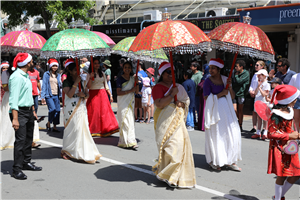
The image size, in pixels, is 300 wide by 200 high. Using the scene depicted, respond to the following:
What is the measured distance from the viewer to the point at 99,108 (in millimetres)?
7977

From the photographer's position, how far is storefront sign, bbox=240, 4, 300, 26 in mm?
10320

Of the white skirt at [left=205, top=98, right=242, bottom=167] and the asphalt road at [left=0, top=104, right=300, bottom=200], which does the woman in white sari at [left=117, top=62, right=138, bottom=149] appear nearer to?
the asphalt road at [left=0, top=104, right=300, bottom=200]

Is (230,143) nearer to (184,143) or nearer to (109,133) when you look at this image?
(184,143)

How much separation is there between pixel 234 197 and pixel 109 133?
4299 millimetres

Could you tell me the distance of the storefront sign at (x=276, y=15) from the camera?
10.3m

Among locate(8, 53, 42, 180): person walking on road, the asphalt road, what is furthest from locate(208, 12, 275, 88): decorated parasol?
locate(8, 53, 42, 180): person walking on road

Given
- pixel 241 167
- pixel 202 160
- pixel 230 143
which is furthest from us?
pixel 202 160

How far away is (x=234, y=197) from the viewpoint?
4.51 m

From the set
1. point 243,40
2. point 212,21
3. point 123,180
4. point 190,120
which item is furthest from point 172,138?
point 212,21

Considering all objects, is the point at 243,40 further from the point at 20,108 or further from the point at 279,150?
the point at 20,108

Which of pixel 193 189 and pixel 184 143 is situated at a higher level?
pixel 184 143

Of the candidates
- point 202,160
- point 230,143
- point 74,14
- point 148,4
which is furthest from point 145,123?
point 148,4

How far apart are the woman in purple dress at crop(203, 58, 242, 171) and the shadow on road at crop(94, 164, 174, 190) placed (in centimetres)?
116

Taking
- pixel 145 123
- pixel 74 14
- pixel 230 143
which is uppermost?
pixel 74 14
